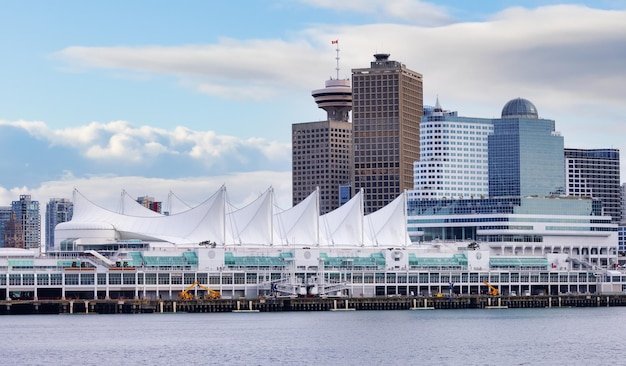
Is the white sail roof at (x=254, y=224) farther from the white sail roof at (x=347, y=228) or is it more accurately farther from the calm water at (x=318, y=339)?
the calm water at (x=318, y=339)

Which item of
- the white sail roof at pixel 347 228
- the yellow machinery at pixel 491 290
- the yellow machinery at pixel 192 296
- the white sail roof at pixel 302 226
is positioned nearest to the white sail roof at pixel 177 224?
the yellow machinery at pixel 192 296

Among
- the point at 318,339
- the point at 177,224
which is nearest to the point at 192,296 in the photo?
the point at 177,224

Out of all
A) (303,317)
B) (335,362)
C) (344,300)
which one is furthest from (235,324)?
(335,362)

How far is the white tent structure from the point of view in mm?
168250

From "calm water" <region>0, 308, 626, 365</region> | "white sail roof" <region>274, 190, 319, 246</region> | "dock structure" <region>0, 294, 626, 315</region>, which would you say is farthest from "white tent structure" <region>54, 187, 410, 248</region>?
"calm water" <region>0, 308, 626, 365</region>

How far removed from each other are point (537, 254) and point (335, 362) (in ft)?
359

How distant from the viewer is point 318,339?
11056 centimetres

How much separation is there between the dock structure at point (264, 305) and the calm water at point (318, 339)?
9.48ft

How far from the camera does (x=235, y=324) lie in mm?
128750

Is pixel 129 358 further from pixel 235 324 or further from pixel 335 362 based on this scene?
pixel 235 324

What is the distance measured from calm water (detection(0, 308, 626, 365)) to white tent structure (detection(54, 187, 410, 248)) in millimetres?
24972

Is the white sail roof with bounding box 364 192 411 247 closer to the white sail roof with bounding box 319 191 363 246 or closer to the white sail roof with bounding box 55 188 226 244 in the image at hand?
the white sail roof with bounding box 319 191 363 246

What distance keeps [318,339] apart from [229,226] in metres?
66.1

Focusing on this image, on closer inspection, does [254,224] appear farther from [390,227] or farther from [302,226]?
[390,227]
